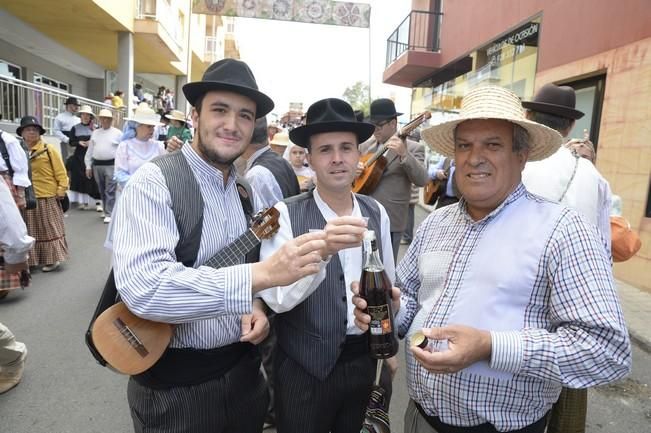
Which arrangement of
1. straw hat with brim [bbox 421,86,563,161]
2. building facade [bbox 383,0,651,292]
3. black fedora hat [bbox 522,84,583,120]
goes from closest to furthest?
straw hat with brim [bbox 421,86,563,161], black fedora hat [bbox 522,84,583,120], building facade [bbox 383,0,651,292]

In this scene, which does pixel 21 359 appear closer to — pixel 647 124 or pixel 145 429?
pixel 145 429

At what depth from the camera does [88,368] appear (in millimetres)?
4066

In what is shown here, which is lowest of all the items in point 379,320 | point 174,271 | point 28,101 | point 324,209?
point 379,320

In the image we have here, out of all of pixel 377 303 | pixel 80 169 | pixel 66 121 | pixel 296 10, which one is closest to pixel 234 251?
pixel 377 303

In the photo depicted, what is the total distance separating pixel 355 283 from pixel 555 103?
6.84 feet

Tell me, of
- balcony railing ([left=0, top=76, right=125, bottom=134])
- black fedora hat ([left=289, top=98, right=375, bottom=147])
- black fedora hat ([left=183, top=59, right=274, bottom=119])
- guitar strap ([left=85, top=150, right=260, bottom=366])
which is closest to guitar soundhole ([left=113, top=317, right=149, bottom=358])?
guitar strap ([left=85, top=150, right=260, bottom=366])

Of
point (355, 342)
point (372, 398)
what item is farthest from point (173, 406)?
point (372, 398)

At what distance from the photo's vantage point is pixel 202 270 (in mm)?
1623

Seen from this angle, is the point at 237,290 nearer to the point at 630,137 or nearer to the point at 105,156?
the point at 630,137

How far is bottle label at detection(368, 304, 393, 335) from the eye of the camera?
183 cm

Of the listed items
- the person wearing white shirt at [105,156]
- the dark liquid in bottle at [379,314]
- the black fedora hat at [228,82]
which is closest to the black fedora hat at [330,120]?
the black fedora hat at [228,82]

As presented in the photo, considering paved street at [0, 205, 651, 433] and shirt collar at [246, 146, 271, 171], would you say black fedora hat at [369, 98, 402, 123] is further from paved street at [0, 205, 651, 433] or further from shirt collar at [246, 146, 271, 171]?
paved street at [0, 205, 651, 433]

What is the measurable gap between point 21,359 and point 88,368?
0.52 metres

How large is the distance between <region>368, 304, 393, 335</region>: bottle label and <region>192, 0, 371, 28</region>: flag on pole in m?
22.1
